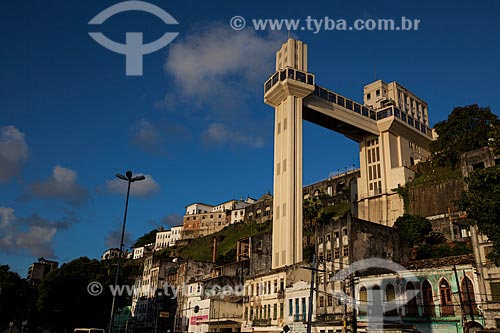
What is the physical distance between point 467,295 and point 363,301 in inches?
372

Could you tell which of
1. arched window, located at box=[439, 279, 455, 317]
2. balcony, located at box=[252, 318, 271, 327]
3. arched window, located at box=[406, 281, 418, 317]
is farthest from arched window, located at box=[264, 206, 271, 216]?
arched window, located at box=[439, 279, 455, 317]

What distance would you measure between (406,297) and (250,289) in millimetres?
21717

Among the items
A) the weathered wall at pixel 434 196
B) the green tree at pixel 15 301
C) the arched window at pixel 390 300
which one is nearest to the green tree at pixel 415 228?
the weathered wall at pixel 434 196

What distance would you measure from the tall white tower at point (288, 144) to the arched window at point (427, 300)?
23042 mm

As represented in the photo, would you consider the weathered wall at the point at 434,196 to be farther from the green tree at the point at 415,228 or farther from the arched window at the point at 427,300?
the arched window at the point at 427,300

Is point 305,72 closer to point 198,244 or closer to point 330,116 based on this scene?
point 330,116

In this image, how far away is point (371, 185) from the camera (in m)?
81.1

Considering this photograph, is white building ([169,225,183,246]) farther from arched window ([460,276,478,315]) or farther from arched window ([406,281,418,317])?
arched window ([460,276,478,315])

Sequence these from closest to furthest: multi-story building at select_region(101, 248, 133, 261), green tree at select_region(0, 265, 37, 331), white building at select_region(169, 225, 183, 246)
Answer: green tree at select_region(0, 265, 37, 331) → white building at select_region(169, 225, 183, 246) → multi-story building at select_region(101, 248, 133, 261)

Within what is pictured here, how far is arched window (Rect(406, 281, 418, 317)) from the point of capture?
1551 inches

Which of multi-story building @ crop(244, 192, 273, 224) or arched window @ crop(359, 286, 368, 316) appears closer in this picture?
arched window @ crop(359, 286, 368, 316)

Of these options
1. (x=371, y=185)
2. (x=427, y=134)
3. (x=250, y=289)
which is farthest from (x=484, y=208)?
(x=427, y=134)

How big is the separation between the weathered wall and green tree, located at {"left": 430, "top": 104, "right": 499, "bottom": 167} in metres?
4.79

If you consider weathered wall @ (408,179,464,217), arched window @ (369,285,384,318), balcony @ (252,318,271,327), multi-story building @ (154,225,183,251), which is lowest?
balcony @ (252,318,271,327)
